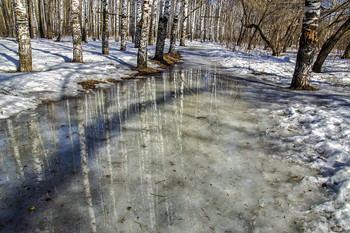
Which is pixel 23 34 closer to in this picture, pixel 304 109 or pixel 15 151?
pixel 15 151

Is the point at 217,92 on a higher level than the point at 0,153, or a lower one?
higher

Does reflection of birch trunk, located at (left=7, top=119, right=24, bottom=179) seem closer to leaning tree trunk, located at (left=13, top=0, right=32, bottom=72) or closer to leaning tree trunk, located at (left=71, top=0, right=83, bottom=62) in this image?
leaning tree trunk, located at (left=13, top=0, right=32, bottom=72)

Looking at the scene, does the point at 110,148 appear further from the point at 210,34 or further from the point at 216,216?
the point at 210,34

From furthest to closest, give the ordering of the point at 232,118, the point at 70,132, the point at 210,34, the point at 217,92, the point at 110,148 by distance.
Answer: the point at 210,34
the point at 217,92
the point at 232,118
the point at 70,132
the point at 110,148

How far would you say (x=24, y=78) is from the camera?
6.01 m

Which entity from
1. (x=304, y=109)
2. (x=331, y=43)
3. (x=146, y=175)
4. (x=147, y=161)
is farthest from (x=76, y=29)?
(x=331, y=43)

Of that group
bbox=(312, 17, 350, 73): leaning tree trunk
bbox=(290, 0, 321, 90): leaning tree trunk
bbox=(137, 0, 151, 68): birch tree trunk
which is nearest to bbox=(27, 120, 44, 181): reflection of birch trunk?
bbox=(137, 0, 151, 68): birch tree trunk

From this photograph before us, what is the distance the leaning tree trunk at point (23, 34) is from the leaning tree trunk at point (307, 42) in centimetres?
884

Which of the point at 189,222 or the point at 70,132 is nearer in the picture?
the point at 189,222

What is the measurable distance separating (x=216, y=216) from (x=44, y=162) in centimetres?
229

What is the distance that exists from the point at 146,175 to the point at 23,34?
23.0ft

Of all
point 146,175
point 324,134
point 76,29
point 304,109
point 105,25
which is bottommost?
point 146,175

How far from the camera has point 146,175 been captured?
8.59ft

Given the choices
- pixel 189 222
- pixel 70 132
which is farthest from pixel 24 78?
pixel 189 222
